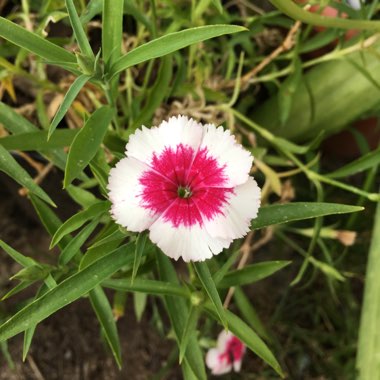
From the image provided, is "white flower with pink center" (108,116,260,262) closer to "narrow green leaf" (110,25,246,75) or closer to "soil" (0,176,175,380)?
"narrow green leaf" (110,25,246,75)

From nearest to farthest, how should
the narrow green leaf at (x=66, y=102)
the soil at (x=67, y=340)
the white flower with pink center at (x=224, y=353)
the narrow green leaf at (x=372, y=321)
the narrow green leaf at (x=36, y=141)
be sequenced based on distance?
1. the narrow green leaf at (x=66, y=102)
2. the narrow green leaf at (x=36, y=141)
3. the narrow green leaf at (x=372, y=321)
4. the white flower with pink center at (x=224, y=353)
5. the soil at (x=67, y=340)

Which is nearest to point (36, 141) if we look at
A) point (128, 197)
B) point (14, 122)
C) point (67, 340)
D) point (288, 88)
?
point (14, 122)

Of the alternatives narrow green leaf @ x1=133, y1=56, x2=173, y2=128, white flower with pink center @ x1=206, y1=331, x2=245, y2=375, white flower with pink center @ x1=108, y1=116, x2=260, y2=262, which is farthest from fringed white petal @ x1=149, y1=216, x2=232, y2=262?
white flower with pink center @ x1=206, y1=331, x2=245, y2=375

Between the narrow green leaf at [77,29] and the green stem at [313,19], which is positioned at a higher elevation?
the green stem at [313,19]

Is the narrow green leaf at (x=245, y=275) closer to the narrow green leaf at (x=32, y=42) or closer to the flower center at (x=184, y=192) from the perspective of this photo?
the flower center at (x=184, y=192)

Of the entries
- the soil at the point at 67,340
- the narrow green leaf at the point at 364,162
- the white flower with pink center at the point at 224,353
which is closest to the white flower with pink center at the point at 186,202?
the narrow green leaf at the point at 364,162

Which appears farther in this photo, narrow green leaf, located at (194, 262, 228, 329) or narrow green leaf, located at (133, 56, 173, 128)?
narrow green leaf, located at (133, 56, 173, 128)

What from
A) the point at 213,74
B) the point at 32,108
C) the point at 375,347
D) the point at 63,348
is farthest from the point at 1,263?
the point at 375,347

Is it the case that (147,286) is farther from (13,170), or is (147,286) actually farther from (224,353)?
(224,353)
